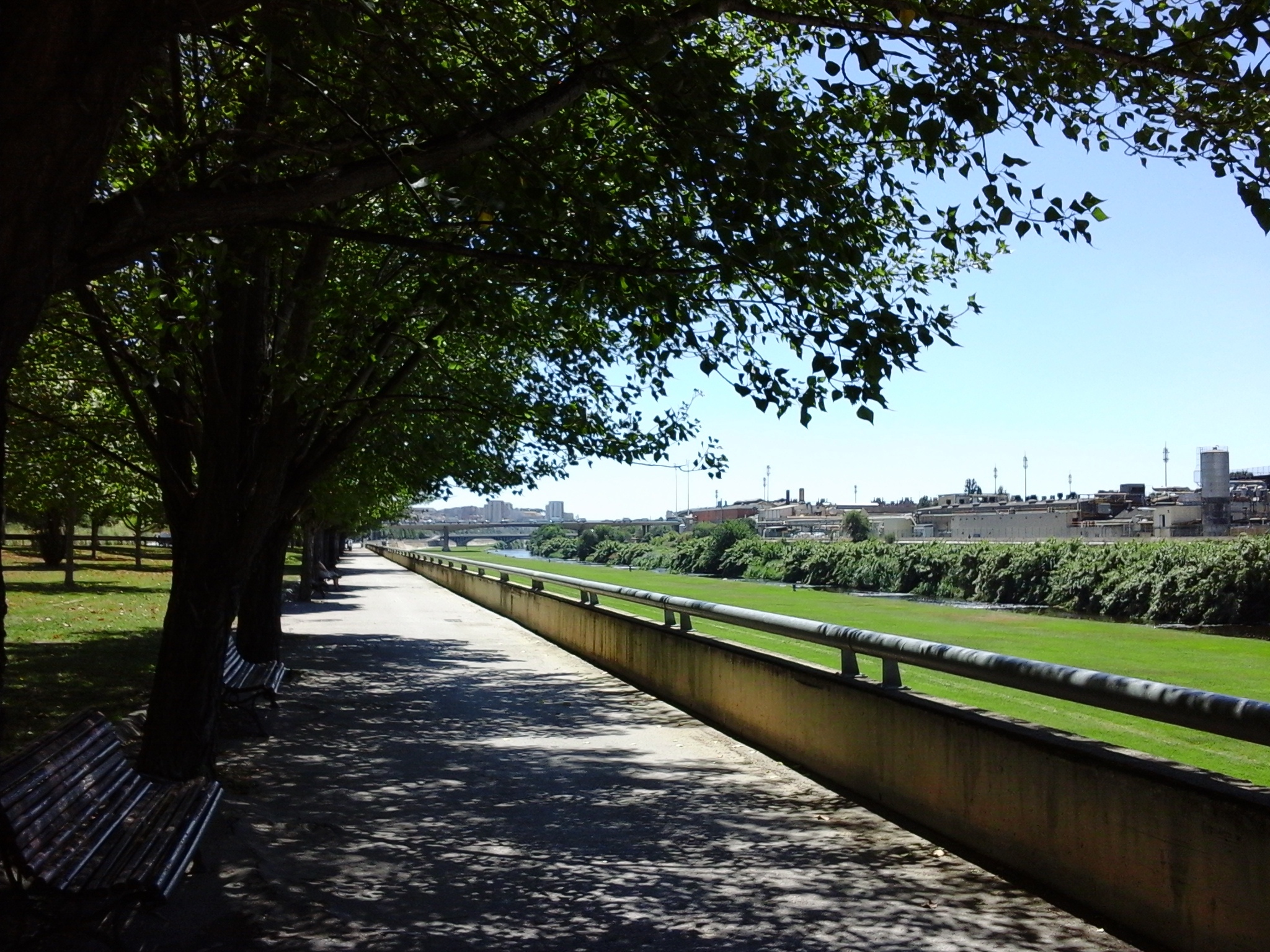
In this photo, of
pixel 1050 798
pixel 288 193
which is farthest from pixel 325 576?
pixel 1050 798

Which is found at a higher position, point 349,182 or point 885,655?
point 349,182

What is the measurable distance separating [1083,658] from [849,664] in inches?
225

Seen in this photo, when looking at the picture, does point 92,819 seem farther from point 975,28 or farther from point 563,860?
point 975,28

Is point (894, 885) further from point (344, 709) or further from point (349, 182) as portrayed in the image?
point (344, 709)

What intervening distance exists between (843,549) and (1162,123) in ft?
127

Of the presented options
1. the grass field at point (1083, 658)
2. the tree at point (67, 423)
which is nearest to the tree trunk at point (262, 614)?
the tree at point (67, 423)

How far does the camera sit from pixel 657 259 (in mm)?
8016

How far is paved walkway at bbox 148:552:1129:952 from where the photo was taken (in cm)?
535

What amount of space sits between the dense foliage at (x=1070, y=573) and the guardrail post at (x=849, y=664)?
1033 cm

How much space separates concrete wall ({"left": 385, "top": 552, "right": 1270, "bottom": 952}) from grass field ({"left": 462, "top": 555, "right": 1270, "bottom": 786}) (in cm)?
104

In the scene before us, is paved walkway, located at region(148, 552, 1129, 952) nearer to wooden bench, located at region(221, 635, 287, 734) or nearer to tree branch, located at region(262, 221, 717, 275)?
wooden bench, located at region(221, 635, 287, 734)

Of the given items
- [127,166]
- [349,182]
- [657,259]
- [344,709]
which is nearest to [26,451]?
[344,709]

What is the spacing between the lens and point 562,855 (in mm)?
6754

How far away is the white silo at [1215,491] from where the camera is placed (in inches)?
803
